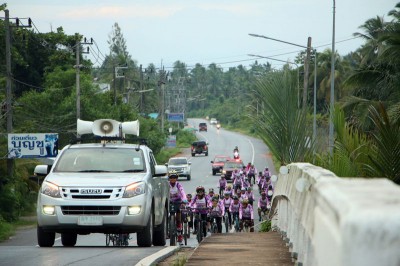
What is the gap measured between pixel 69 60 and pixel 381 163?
6490 centimetres

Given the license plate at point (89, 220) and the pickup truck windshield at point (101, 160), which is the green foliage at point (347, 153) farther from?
the pickup truck windshield at point (101, 160)

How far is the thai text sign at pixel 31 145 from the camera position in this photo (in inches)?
1737

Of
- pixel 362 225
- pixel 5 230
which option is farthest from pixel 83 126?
pixel 5 230

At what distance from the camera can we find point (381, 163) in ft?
35.6

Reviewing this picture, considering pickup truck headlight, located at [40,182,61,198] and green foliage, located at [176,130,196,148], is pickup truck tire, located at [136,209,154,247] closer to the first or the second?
pickup truck headlight, located at [40,182,61,198]

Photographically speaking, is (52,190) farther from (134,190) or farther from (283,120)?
(283,120)

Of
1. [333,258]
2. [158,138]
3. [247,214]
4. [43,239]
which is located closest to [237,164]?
[158,138]

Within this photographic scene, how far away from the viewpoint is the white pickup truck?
1527 cm

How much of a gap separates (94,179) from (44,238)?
4.88 feet

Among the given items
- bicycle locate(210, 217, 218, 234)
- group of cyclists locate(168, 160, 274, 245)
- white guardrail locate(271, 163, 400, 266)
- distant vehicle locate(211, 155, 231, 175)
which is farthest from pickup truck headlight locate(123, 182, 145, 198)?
distant vehicle locate(211, 155, 231, 175)

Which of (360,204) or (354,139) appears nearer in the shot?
(360,204)

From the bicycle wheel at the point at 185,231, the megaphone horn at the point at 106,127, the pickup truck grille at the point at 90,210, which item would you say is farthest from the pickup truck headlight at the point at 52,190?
the bicycle wheel at the point at 185,231

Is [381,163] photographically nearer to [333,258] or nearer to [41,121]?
[333,258]

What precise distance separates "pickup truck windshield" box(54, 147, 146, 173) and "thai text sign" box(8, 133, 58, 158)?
90.2 ft
